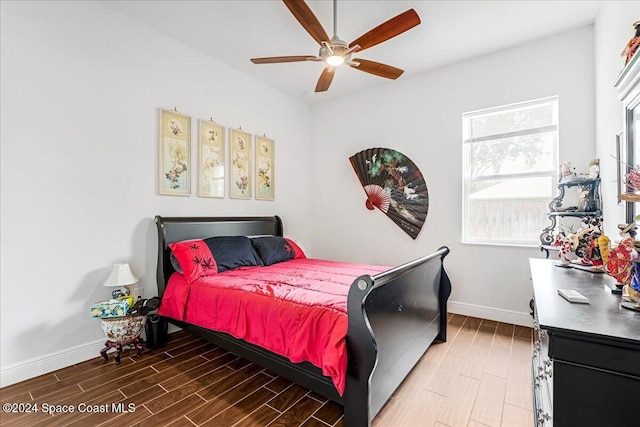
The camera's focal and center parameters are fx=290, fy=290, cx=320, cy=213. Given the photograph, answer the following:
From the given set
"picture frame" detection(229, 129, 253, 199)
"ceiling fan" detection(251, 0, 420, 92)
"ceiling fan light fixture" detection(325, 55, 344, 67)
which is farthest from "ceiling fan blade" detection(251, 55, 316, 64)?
"picture frame" detection(229, 129, 253, 199)

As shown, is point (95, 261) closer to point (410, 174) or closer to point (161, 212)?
point (161, 212)

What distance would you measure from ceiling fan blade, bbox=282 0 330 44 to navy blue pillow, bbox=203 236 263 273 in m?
2.11

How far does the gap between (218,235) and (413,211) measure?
8.28 feet

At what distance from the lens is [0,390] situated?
81.1 inches

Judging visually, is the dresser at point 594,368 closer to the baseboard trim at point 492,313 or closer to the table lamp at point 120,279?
the baseboard trim at point 492,313

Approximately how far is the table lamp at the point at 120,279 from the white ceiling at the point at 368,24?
2.38m

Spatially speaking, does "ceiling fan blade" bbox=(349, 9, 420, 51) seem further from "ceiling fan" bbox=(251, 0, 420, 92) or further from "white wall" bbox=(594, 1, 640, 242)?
"white wall" bbox=(594, 1, 640, 242)

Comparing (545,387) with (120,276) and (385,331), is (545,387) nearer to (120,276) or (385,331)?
(385,331)

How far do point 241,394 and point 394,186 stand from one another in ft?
10.1

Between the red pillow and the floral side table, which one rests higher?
the red pillow

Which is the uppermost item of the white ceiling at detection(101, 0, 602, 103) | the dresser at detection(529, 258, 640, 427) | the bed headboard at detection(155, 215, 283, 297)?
the white ceiling at detection(101, 0, 602, 103)

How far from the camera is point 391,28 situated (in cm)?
215

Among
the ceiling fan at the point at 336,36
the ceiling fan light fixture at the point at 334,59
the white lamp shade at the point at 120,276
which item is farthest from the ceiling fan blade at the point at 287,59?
the white lamp shade at the point at 120,276

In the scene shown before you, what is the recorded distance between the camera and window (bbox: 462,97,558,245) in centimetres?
319
